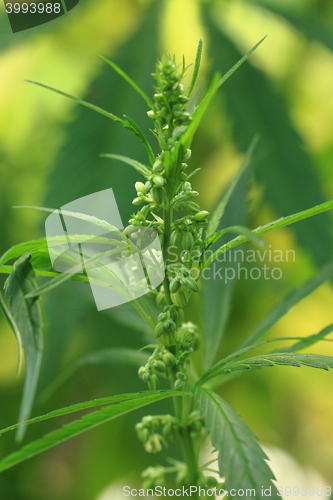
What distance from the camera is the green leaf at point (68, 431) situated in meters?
0.26

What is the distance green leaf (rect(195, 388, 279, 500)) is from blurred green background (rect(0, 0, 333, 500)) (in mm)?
240

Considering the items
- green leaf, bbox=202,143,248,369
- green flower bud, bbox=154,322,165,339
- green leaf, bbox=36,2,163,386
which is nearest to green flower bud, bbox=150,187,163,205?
green flower bud, bbox=154,322,165,339

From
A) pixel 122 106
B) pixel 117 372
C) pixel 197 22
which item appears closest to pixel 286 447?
pixel 117 372

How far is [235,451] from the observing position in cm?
29

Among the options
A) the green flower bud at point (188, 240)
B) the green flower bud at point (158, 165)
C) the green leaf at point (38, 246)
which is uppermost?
the green flower bud at point (158, 165)

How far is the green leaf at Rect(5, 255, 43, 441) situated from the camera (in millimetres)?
260

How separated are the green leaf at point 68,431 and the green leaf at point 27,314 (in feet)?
0.07

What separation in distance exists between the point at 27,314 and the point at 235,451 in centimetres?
19

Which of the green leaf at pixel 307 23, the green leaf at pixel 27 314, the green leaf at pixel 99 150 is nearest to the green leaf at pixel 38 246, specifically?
the green leaf at pixel 27 314

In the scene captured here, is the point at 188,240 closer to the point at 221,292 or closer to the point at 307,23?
the point at 221,292

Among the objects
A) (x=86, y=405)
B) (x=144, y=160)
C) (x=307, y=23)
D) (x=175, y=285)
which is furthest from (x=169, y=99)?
(x=307, y=23)

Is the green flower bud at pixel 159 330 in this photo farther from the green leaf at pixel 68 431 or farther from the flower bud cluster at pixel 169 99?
the flower bud cluster at pixel 169 99

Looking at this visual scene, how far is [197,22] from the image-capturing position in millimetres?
1018

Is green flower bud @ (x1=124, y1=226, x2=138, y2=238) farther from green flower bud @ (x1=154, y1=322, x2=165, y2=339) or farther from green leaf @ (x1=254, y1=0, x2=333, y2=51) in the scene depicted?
green leaf @ (x1=254, y1=0, x2=333, y2=51)
